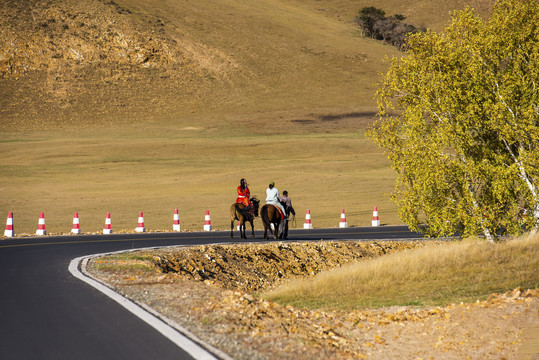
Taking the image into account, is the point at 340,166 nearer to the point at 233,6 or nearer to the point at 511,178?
the point at 511,178

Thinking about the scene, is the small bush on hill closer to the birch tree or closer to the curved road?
the birch tree

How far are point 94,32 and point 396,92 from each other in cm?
10430

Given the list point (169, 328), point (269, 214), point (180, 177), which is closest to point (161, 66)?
point (180, 177)

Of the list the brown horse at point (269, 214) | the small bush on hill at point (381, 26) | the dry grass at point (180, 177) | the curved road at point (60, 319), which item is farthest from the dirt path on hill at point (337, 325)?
the small bush on hill at point (381, 26)

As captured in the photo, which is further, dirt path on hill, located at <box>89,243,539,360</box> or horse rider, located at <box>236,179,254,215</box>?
horse rider, located at <box>236,179,254,215</box>

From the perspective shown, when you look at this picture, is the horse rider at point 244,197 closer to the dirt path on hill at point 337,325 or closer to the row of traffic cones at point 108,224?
the row of traffic cones at point 108,224

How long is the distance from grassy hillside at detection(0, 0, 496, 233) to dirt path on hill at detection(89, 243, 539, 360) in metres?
20.1

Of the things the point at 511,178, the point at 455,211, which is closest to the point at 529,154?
the point at 511,178

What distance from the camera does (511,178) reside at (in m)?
21.1

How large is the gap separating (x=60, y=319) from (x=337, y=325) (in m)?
4.18

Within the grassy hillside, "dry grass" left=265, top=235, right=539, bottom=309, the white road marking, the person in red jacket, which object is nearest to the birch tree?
"dry grass" left=265, top=235, right=539, bottom=309

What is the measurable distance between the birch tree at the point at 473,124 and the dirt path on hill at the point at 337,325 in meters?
6.45

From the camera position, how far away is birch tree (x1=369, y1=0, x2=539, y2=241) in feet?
69.5

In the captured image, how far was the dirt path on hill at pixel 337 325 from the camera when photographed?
9.66m
